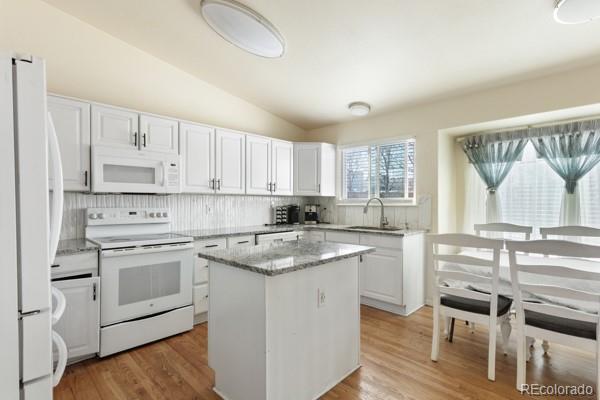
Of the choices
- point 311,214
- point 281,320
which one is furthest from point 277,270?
point 311,214

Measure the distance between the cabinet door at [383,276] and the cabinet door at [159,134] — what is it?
252cm

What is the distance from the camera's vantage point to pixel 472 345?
103 inches

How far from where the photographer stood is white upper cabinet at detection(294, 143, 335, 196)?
14.6 ft

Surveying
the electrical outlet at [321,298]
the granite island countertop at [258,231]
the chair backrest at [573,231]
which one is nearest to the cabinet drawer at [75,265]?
the granite island countertop at [258,231]

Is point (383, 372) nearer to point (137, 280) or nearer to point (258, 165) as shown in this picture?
point (137, 280)

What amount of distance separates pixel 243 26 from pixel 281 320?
217 cm

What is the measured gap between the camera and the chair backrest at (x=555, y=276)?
5.72 feet

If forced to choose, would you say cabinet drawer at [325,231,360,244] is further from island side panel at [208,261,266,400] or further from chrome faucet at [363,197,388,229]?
island side panel at [208,261,266,400]

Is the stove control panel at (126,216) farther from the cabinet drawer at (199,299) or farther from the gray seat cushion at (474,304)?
the gray seat cushion at (474,304)

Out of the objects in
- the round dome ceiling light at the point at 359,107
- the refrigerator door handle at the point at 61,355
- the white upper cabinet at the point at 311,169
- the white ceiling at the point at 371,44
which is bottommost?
the refrigerator door handle at the point at 61,355

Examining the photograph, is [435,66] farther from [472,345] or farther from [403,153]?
[472,345]

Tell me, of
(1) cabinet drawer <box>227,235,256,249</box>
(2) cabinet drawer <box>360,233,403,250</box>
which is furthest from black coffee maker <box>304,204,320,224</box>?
(1) cabinet drawer <box>227,235,256,249</box>

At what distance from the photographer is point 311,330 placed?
1852 mm

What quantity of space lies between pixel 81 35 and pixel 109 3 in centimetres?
55
